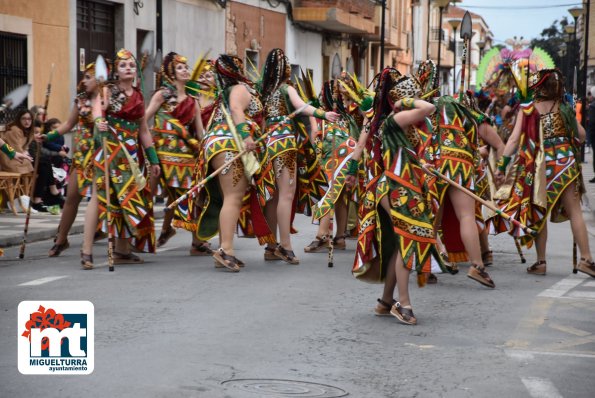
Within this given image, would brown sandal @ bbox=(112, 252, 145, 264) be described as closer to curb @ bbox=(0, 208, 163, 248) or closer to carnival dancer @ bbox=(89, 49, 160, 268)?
carnival dancer @ bbox=(89, 49, 160, 268)

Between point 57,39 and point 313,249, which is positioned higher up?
point 57,39

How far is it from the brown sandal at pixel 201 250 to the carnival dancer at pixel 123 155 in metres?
0.88

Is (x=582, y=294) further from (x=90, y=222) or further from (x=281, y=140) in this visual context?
(x=90, y=222)

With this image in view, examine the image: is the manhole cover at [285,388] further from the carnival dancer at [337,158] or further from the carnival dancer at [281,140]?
the carnival dancer at [337,158]

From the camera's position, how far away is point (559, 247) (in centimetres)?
1332

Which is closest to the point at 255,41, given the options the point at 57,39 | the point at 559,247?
the point at 57,39

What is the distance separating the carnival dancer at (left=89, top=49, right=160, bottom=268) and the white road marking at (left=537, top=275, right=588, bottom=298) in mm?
3756

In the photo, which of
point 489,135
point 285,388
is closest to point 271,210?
A: point 489,135

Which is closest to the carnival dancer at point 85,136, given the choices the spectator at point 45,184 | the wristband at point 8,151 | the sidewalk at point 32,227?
the wristband at point 8,151

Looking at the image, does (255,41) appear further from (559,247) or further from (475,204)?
(475,204)

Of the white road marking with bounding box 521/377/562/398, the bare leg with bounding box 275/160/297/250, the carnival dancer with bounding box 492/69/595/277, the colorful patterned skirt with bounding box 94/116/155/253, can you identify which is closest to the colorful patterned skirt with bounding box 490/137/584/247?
the carnival dancer with bounding box 492/69/595/277

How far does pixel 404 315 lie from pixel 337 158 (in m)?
4.54

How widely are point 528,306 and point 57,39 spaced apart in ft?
46.3

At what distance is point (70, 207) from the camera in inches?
442
